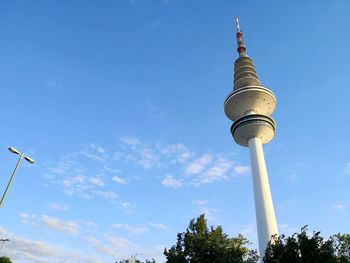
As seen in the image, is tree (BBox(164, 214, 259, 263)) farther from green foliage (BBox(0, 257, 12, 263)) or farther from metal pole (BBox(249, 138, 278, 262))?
green foliage (BBox(0, 257, 12, 263))

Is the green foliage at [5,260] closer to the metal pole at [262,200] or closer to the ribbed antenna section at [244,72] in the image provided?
the metal pole at [262,200]

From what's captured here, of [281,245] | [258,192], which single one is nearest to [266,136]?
[258,192]

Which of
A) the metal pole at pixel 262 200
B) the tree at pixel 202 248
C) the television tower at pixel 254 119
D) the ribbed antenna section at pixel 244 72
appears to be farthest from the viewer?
the ribbed antenna section at pixel 244 72

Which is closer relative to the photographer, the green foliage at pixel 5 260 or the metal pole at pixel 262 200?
the metal pole at pixel 262 200

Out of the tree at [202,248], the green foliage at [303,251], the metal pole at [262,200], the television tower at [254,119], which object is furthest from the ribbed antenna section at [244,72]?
the green foliage at [303,251]

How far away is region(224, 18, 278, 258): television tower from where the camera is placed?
53531mm

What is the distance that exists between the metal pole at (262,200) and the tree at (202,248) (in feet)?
34.5

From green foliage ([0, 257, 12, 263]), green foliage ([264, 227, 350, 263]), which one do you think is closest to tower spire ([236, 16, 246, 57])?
green foliage ([264, 227, 350, 263])

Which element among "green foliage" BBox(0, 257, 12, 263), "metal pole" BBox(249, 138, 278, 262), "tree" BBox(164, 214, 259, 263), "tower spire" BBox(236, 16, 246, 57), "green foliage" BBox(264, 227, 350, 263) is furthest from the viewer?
"green foliage" BBox(0, 257, 12, 263)

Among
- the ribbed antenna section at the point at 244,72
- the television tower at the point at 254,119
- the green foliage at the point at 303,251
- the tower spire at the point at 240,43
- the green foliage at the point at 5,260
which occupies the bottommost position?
the green foliage at the point at 303,251

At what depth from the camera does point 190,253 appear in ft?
124

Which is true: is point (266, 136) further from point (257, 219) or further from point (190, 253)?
point (190, 253)

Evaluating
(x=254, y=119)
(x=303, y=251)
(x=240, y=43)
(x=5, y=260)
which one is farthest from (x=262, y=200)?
(x=5, y=260)

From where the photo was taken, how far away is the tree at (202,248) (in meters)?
37.0
